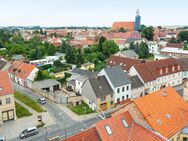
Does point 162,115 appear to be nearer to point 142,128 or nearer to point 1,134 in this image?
point 142,128

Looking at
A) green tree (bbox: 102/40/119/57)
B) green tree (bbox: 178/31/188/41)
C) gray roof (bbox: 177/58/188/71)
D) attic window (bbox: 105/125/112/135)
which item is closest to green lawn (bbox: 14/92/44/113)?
attic window (bbox: 105/125/112/135)

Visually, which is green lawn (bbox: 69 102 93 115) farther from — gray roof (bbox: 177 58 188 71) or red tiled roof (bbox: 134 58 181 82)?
gray roof (bbox: 177 58 188 71)

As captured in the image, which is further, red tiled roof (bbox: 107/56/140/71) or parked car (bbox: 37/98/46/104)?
red tiled roof (bbox: 107/56/140/71)

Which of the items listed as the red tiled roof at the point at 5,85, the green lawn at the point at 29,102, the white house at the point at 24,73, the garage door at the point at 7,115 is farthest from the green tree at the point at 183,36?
the garage door at the point at 7,115

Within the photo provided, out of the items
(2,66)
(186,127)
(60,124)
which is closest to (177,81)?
(186,127)

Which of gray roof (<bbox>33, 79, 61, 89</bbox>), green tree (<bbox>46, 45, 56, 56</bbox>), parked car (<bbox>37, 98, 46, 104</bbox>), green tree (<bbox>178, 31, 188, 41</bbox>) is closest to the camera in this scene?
parked car (<bbox>37, 98, 46, 104</bbox>)

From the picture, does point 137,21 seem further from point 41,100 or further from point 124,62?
point 41,100
